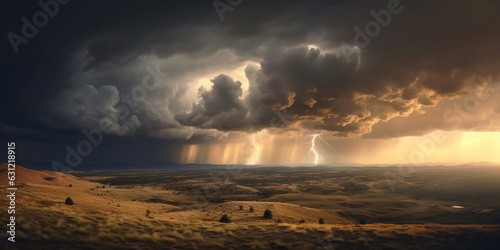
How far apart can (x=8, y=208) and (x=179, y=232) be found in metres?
13.4

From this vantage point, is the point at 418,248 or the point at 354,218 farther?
the point at 354,218

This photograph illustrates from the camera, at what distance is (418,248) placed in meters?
16.9

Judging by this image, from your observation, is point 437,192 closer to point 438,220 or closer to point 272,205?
point 438,220

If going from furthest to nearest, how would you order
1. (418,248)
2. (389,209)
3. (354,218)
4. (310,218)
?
(389,209) → (354,218) → (310,218) → (418,248)

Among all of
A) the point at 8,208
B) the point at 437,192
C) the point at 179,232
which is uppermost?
the point at 8,208

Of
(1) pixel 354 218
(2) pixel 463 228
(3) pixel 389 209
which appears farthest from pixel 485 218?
(2) pixel 463 228

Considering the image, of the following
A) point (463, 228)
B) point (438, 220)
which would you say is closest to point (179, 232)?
point (463, 228)

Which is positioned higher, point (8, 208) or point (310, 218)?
point (8, 208)

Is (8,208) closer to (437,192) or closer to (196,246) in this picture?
(196,246)

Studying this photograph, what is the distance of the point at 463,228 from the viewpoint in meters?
21.0

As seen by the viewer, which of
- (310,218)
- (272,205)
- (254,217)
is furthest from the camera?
(272,205)

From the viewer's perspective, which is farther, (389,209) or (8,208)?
(389,209)

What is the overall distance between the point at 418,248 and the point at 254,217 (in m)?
21.6

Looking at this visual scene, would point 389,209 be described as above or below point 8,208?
below
